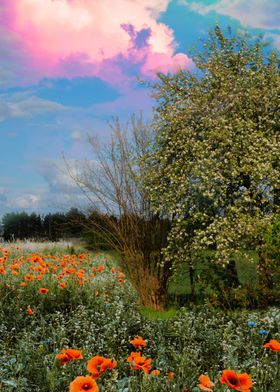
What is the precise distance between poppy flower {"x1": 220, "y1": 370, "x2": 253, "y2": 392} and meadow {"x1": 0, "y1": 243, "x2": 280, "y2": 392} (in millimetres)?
404

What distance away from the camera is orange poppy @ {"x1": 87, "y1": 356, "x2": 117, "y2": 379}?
219 cm

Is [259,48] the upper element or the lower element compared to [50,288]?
upper

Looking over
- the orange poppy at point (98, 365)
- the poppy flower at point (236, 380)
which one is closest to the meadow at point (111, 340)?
the orange poppy at point (98, 365)

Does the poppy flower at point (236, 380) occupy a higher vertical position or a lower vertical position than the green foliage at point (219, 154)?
lower

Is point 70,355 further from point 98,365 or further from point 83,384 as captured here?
point 83,384

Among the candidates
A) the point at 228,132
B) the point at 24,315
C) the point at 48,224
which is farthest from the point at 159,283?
the point at 48,224

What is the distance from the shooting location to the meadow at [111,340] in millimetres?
3125

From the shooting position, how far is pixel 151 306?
372 inches

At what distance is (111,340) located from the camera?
4.27m

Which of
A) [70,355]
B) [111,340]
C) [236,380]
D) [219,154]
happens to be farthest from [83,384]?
[219,154]

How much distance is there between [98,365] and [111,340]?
205 centimetres

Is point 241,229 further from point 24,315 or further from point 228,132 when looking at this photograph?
point 24,315

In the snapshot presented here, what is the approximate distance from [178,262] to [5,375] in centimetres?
710

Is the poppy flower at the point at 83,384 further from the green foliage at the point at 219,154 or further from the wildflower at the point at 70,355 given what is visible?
the green foliage at the point at 219,154
